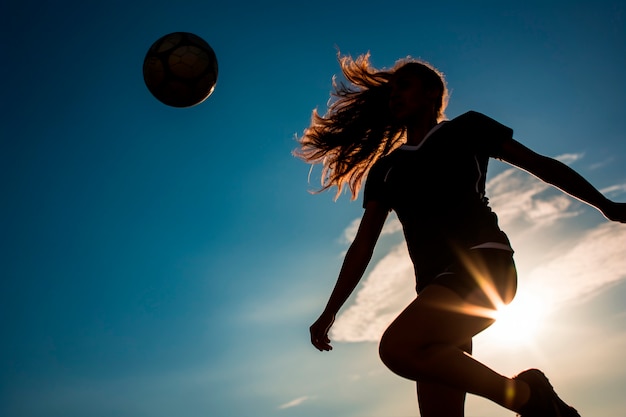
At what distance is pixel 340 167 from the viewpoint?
5.52 m

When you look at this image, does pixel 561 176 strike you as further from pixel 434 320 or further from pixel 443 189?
pixel 434 320

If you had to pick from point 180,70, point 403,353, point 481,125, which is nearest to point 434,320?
point 403,353

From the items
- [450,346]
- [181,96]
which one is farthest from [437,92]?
[181,96]

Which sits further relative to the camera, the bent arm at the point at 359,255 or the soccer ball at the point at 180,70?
the soccer ball at the point at 180,70

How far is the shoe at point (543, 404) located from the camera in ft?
9.75

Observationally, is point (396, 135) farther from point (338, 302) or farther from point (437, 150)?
point (338, 302)

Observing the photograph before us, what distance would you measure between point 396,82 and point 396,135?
2.67 ft

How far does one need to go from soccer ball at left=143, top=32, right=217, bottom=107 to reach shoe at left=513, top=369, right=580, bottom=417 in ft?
17.4

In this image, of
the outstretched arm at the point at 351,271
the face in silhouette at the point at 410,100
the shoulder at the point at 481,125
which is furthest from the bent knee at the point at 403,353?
the face in silhouette at the point at 410,100

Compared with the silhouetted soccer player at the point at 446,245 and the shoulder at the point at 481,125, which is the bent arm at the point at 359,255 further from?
the shoulder at the point at 481,125

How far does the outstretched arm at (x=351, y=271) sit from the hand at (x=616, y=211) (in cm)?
133

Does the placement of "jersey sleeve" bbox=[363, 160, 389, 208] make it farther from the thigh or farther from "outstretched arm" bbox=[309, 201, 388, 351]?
the thigh

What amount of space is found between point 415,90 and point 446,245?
4.75 feet

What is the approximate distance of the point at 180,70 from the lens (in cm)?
702
